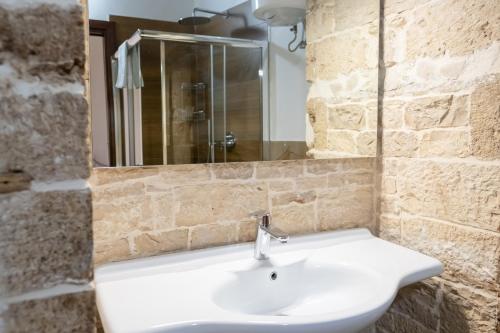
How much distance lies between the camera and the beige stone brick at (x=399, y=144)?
4.58 ft


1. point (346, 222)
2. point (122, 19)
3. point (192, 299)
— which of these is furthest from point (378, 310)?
point (122, 19)

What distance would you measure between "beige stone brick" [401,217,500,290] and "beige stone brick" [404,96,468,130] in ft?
1.10

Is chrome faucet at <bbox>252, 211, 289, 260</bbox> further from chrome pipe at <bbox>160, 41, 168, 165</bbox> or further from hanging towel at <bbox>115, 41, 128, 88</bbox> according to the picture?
hanging towel at <bbox>115, 41, 128, 88</bbox>

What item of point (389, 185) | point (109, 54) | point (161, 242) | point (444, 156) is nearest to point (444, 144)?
point (444, 156)

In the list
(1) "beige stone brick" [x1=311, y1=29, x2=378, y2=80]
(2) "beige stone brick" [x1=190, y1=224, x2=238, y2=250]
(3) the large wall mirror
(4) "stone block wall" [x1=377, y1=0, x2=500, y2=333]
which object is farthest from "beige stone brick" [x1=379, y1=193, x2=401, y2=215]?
(2) "beige stone brick" [x1=190, y1=224, x2=238, y2=250]

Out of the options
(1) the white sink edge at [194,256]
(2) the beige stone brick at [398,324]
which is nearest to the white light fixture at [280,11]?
(1) the white sink edge at [194,256]

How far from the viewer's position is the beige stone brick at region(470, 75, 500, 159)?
1.13 m

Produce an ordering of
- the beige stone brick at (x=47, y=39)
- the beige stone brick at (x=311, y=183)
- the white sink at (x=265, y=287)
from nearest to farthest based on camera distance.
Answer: the beige stone brick at (x=47, y=39)
the white sink at (x=265, y=287)
the beige stone brick at (x=311, y=183)

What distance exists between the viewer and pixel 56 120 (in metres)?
0.49

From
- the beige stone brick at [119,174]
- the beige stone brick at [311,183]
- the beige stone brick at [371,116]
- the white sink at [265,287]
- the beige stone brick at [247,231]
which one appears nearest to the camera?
the white sink at [265,287]

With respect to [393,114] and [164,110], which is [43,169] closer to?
[164,110]

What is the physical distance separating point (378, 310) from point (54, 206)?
2.54 feet

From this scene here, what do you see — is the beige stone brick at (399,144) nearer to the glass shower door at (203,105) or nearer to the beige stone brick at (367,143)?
the beige stone brick at (367,143)

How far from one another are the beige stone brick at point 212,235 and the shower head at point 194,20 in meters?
0.64
